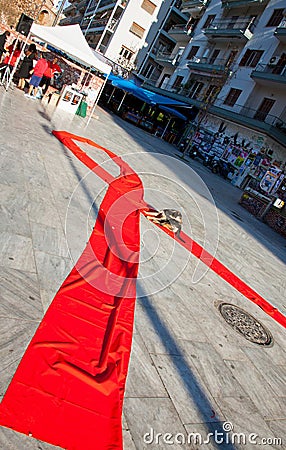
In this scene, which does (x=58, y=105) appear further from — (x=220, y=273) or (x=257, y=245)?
(x=220, y=273)

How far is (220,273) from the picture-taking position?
609 cm

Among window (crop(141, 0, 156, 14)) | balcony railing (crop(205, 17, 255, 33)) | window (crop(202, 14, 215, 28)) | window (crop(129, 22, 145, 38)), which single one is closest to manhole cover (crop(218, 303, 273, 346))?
balcony railing (crop(205, 17, 255, 33))

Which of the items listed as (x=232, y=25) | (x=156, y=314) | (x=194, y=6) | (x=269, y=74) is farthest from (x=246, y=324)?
(x=194, y=6)

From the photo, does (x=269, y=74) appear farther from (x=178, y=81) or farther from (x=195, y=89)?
(x=178, y=81)

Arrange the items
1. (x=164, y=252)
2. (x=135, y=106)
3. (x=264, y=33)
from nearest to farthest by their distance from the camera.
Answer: (x=164, y=252) < (x=264, y=33) < (x=135, y=106)

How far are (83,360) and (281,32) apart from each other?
1097 inches

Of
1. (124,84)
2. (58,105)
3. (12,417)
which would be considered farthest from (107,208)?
(124,84)

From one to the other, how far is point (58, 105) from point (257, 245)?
10806mm

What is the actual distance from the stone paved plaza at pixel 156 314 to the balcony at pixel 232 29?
2678 centimetres

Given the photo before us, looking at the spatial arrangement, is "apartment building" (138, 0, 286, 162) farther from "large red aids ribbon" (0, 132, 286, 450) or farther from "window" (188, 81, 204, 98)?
"large red aids ribbon" (0, 132, 286, 450)

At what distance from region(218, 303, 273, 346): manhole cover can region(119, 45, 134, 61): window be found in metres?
48.3

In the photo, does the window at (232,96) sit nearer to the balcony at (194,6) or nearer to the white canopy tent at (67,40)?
the balcony at (194,6)

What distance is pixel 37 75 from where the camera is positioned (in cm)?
1272

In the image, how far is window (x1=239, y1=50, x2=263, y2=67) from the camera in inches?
1035
